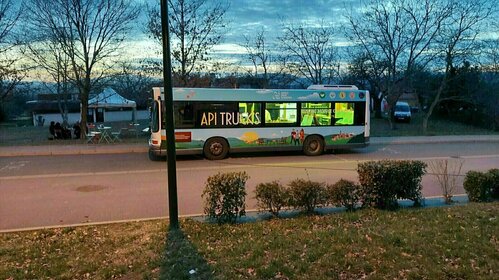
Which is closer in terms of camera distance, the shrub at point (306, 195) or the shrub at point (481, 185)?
the shrub at point (306, 195)

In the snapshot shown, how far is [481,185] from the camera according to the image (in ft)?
22.3

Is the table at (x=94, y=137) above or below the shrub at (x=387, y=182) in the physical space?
above

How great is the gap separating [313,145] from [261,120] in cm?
247

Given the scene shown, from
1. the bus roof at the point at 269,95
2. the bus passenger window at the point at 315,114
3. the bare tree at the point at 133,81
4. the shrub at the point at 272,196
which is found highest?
the bare tree at the point at 133,81

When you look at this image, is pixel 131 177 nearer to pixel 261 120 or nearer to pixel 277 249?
pixel 261 120

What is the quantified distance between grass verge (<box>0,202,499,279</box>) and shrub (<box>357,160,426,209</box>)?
1.72ft

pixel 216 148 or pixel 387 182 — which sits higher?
pixel 216 148

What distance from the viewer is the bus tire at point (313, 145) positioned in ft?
47.6

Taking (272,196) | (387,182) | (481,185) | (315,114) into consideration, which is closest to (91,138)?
(315,114)

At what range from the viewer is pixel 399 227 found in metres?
5.20

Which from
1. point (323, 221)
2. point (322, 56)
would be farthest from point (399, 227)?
point (322, 56)

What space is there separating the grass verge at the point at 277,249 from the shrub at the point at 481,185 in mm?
963

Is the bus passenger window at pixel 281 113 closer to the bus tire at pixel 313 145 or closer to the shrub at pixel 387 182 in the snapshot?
the bus tire at pixel 313 145

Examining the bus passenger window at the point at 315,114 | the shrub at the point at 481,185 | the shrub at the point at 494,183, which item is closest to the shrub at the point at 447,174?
the shrub at the point at 481,185
